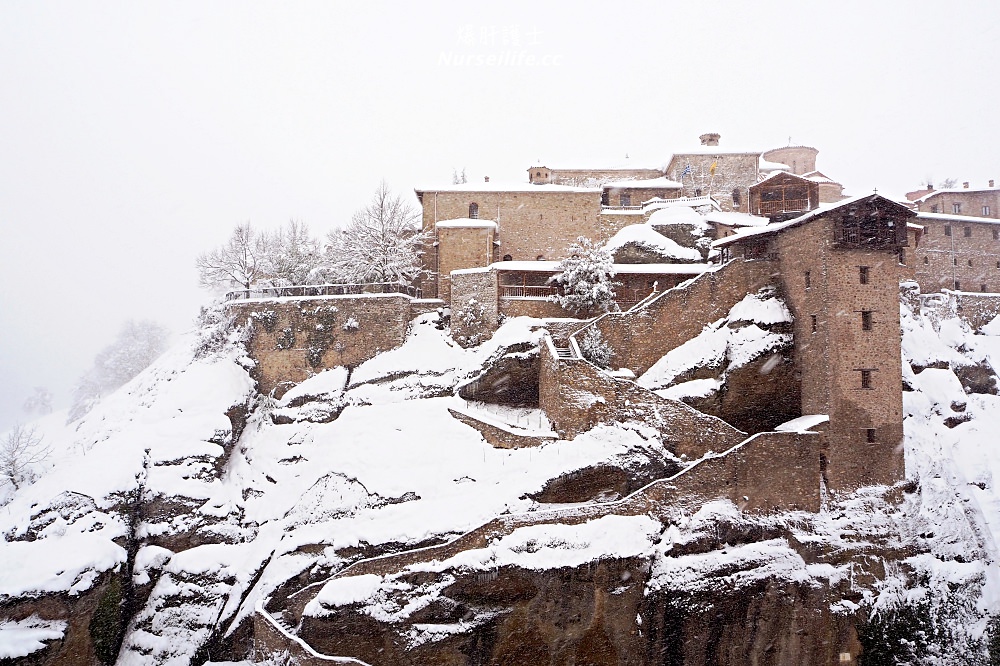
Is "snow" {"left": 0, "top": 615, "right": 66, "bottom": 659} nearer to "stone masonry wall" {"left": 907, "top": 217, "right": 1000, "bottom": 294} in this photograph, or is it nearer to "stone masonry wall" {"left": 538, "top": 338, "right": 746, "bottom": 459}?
"stone masonry wall" {"left": 538, "top": 338, "right": 746, "bottom": 459}

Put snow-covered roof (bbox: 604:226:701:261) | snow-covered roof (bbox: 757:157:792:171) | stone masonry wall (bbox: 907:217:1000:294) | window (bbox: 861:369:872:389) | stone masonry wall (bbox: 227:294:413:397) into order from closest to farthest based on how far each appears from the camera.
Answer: window (bbox: 861:369:872:389) < stone masonry wall (bbox: 227:294:413:397) < snow-covered roof (bbox: 604:226:701:261) < stone masonry wall (bbox: 907:217:1000:294) < snow-covered roof (bbox: 757:157:792:171)

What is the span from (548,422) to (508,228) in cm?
1716

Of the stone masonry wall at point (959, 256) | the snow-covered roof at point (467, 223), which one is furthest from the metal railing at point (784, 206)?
the snow-covered roof at point (467, 223)

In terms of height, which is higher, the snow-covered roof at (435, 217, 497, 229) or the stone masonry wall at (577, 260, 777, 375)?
the snow-covered roof at (435, 217, 497, 229)

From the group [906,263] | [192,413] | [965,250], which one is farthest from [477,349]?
[965,250]

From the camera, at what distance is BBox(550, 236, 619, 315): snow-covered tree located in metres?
29.9

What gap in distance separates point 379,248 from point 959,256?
110ft

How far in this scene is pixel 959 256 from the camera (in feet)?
124

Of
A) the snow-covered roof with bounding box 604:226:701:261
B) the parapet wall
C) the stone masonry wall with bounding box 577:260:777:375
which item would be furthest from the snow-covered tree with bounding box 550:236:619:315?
the parapet wall

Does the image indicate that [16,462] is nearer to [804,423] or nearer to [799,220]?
[804,423]

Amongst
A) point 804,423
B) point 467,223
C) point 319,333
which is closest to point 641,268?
point 467,223

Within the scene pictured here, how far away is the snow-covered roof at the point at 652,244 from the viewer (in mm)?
33719

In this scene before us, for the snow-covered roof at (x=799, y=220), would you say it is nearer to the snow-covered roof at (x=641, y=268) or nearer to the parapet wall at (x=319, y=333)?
the snow-covered roof at (x=641, y=268)

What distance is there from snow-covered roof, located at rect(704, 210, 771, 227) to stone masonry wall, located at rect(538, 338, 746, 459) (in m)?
15.7
